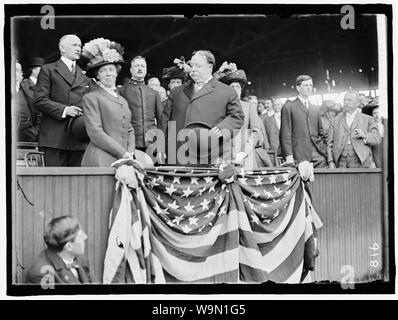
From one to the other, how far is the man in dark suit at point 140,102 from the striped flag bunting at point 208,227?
1.29 feet

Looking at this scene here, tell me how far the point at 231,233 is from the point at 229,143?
859 millimetres

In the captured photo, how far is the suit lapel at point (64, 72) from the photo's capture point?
7383mm

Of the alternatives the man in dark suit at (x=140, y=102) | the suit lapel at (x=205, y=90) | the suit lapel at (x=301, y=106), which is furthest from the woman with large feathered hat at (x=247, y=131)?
the man in dark suit at (x=140, y=102)

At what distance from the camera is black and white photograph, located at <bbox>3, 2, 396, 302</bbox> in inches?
283

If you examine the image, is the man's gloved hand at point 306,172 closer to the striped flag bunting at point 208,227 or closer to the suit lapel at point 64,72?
the striped flag bunting at point 208,227

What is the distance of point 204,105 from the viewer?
752cm

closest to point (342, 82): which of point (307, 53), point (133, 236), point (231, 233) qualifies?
point (307, 53)

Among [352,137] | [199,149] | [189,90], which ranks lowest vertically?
[199,149]

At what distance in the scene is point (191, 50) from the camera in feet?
24.8

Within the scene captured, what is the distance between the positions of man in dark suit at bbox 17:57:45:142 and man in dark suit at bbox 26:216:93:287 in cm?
86

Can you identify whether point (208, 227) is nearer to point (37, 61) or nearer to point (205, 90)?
point (205, 90)

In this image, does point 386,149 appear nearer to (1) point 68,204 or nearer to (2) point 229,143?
(2) point 229,143

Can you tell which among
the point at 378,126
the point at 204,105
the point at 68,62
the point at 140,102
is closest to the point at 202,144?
the point at 204,105

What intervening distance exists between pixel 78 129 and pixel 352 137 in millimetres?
2705
